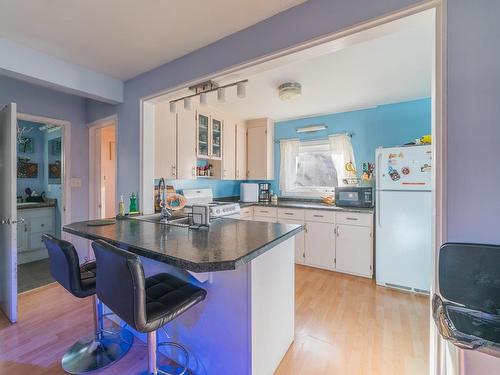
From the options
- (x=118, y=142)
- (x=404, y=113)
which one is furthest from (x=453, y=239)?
(x=118, y=142)

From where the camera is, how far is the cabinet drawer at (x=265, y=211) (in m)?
3.66

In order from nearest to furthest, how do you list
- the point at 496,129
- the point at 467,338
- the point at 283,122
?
the point at 467,338
the point at 496,129
the point at 283,122

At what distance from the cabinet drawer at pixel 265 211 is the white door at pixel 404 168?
150 centimetres

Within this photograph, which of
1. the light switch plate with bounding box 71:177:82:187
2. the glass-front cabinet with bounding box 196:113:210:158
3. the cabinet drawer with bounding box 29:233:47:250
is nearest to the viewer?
the light switch plate with bounding box 71:177:82:187

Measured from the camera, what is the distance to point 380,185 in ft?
9.18

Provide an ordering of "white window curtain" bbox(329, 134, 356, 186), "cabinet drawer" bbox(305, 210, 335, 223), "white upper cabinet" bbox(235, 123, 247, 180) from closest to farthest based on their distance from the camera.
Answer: "cabinet drawer" bbox(305, 210, 335, 223), "white window curtain" bbox(329, 134, 356, 186), "white upper cabinet" bbox(235, 123, 247, 180)

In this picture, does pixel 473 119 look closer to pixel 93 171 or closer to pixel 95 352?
pixel 95 352

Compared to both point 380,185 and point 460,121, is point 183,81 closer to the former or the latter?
point 460,121

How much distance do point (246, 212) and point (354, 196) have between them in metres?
1.62

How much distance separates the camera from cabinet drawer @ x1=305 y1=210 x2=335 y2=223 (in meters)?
3.21

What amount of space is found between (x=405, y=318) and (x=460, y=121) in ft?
6.23

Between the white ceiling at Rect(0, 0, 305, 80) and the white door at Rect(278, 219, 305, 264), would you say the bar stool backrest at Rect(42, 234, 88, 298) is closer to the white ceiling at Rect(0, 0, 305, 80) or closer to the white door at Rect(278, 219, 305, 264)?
the white ceiling at Rect(0, 0, 305, 80)

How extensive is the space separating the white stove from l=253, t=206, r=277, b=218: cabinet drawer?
0.44 meters

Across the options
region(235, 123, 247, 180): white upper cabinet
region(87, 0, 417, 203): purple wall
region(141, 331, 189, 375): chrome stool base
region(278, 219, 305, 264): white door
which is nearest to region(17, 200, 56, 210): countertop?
region(87, 0, 417, 203): purple wall
